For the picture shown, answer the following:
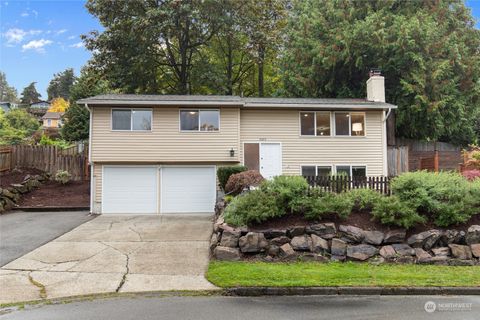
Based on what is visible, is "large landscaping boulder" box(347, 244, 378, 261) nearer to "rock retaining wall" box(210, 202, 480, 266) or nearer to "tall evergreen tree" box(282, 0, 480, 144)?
"rock retaining wall" box(210, 202, 480, 266)

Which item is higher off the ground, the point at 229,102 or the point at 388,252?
the point at 229,102

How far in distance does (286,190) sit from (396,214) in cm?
266

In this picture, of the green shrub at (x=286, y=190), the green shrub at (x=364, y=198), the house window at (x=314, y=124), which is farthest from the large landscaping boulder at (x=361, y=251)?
the house window at (x=314, y=124)

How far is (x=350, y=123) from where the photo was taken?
1502 centimetres

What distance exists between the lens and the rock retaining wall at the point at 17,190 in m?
13.7

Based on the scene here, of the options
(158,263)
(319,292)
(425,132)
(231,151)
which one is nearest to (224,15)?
(231,151)

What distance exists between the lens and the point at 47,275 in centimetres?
639

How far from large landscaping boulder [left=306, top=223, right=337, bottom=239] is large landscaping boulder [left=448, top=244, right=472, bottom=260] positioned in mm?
2688

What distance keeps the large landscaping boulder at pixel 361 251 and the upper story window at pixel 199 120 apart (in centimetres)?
828

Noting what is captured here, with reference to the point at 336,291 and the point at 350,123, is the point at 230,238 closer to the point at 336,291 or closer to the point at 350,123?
the point at 336,291

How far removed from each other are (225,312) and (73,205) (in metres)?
12.1

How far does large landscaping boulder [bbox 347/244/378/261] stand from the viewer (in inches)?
294

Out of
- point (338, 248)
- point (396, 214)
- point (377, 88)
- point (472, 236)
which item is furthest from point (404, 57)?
point (338, 248)
